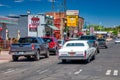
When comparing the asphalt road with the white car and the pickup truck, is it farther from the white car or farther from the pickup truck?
the pickup truck

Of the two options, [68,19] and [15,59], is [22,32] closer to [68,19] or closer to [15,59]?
[68,19]

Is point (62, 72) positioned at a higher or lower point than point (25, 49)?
lower

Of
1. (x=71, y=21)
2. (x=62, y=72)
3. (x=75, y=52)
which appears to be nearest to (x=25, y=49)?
(x=75, y=52)

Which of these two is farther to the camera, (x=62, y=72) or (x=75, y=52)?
(x=75, y=52)

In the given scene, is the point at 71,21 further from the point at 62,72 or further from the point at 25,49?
the point at 62,72

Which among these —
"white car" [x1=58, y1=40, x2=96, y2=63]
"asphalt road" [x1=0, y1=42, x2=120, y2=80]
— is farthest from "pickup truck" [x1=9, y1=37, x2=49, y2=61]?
"asphalt road" [x1=0, y1=42, x2=120, y2=80]

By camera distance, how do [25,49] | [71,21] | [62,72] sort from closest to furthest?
[62,72] → [25,49] → [71,21]

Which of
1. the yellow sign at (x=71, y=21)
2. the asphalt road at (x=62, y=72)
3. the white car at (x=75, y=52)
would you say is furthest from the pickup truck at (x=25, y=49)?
the yellow sign at (x=71, y=21)

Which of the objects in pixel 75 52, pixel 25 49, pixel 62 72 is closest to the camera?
pixel 62 72

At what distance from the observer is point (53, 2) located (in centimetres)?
7438

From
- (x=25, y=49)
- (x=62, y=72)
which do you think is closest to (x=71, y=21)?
(x=25, y=49)

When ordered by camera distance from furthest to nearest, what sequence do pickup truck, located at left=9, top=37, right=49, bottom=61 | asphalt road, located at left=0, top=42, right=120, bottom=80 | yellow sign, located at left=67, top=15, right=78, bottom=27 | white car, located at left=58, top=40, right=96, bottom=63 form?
yellow sign, located at left=67, top=15, right=78, bottom=27
pickup truck, located at left=9, top=37, right=49, bottom=61
white car, located at left=58, top=40, right=96, bottom=63
asphalt road, located at left=0, top=42, right=120, bottom=80

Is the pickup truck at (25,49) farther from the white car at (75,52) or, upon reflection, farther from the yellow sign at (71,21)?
the yellow sign at (71,21)

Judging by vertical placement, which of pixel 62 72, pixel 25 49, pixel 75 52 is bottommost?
pixel 62 72
